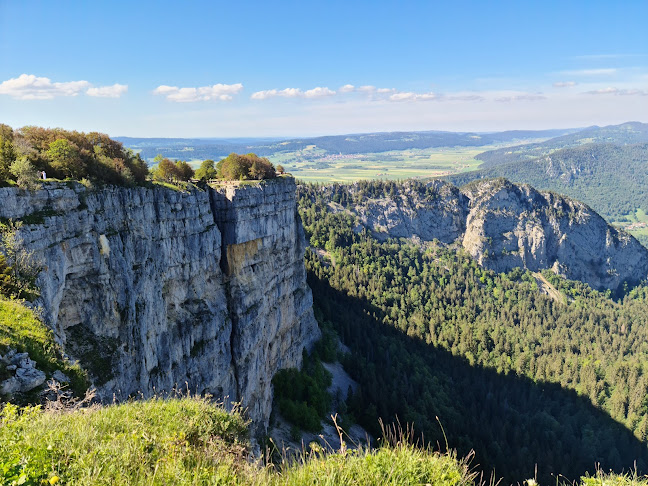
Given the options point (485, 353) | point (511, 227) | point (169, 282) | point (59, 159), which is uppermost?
point (59, 159)

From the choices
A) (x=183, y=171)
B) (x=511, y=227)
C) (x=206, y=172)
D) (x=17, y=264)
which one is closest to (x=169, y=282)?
(x=183, y=171)

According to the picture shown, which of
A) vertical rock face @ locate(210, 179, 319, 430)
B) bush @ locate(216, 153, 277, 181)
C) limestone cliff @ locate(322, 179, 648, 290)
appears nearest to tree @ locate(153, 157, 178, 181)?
vertical rock face @ locate(210, 179, 319, 430)

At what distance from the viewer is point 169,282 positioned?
30734 millimetres

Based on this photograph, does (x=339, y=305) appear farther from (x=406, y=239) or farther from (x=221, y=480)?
(x=221, y=480)

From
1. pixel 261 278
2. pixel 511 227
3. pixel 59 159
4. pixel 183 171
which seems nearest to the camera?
pixel 59 159

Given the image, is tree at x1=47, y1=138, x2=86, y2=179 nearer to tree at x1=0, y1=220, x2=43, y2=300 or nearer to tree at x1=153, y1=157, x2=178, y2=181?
tree at x1=0, y1=220, x2=43, y2=300

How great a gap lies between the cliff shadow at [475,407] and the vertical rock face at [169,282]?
19855 mm

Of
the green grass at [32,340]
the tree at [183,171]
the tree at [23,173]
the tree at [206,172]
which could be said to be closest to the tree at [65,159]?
the tree at [23,173]

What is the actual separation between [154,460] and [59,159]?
859 inches

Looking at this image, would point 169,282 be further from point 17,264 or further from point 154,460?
point 154,460

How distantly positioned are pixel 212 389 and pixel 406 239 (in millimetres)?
113940

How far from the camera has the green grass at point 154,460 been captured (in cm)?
678

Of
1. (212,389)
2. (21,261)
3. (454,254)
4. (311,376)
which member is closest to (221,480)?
(21,261)

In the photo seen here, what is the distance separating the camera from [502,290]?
402ft
